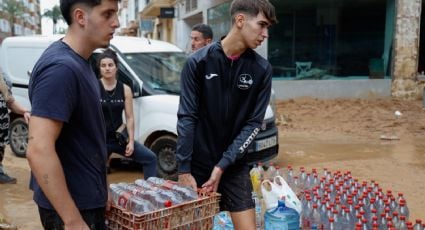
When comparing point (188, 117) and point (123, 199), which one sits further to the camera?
point (188, 117)

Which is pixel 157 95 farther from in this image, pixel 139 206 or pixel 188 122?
pixel 139 206

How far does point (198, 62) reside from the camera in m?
3.12

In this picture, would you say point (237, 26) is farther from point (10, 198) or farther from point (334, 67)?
point (334, 67)

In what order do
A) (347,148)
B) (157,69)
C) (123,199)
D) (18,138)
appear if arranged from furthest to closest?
(347,148), (18,138), (157,69), (123,199)

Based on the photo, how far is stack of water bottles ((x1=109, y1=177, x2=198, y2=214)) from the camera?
233 centimetres

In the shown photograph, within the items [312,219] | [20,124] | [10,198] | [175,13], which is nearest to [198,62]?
[312,219]

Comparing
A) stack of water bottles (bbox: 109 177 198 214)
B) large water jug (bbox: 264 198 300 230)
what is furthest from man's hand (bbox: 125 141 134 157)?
stack of water bottles (bbox: 109 177 198 214)

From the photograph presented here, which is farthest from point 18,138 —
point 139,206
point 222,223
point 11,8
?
point 11,8

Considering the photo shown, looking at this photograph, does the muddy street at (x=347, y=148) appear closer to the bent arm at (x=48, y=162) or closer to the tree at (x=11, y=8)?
the bent arm at (x=48, y=162)

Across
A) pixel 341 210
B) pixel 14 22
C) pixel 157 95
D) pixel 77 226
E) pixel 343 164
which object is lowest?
pixel 343 164

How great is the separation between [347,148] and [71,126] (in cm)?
786

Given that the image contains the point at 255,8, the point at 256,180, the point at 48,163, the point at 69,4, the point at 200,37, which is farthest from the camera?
the point at 200,37

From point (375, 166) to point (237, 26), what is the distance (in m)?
5.42

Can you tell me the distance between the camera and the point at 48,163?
6.16 ft
